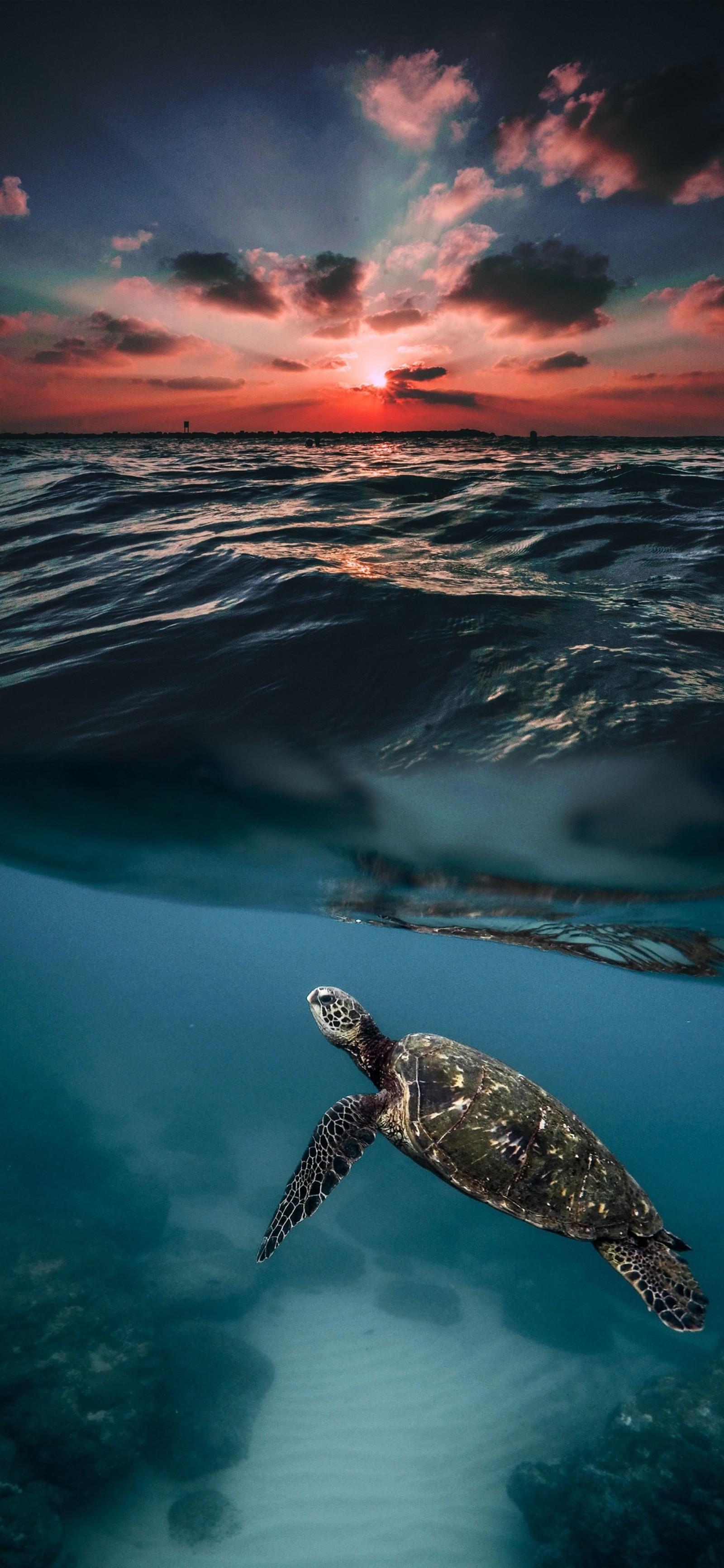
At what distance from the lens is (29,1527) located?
4.52 meters

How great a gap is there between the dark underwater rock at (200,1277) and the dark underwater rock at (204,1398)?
0.48 ft

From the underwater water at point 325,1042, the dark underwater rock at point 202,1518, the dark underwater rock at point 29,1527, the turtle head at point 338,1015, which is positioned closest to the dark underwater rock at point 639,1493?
the underwater water at point 325,1042

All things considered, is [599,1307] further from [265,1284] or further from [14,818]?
[14,818]

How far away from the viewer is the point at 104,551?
15.9 meters

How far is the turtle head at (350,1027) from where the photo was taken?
6.38m

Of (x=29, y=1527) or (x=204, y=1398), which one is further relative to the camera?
(x=204, y=1398)

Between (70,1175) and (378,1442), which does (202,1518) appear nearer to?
(378,1442)

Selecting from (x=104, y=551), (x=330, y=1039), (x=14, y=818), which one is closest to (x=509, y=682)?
(x=330, y=1039)

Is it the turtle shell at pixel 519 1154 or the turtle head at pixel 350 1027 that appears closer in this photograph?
the turtle shell at pixel 519 1154

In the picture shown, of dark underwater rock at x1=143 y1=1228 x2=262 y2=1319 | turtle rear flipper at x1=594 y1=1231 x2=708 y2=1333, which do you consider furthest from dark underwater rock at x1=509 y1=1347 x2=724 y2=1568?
dark underwater rock at x1=143 y1=1228 x2=262 y2=1319

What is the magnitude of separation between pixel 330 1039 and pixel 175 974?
4302 millimetres

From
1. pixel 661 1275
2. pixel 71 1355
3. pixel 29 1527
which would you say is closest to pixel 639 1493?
pixel 661 1275

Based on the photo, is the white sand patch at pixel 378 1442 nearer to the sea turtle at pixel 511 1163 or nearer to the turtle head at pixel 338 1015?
the sea turtle at pixel 511 1163

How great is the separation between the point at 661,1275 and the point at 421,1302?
2.51 m
